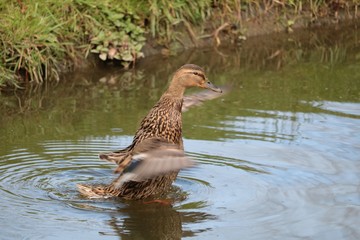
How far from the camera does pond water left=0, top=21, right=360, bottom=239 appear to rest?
19.8 ft

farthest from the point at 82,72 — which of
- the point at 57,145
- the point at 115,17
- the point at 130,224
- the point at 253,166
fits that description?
the point at 130,224

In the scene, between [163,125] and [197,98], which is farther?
[197,98]

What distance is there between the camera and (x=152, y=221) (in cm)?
616

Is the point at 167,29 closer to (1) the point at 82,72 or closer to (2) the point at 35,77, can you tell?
(1) the point at 82,72

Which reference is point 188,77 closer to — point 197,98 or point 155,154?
point 197,98

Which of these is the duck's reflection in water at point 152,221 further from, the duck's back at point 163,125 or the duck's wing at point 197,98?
the duck's wing at point 197,98

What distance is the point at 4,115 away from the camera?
8586 millimetres

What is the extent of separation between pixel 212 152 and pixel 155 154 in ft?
5.47

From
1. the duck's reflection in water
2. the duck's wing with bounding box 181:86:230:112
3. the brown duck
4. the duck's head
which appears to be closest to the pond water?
the duck's reflection in water

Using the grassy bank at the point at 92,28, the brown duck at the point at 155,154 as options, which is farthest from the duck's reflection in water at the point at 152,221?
the grassy bank at the point at 92,28

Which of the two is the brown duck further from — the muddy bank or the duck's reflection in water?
the muddy bank

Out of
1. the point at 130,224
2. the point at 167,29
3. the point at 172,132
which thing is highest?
the point at 167,29

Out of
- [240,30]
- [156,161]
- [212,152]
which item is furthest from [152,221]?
[240,30]

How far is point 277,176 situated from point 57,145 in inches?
73.3
